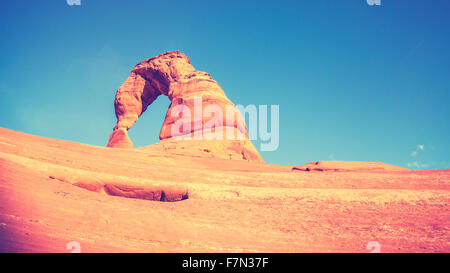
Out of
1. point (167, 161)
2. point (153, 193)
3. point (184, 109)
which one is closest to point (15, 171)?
point (153, 193)

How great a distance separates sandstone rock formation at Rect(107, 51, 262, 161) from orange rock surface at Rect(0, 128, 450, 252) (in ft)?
49.1

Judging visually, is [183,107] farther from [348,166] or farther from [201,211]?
[201,211]

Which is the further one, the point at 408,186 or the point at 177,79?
the point at 177,79

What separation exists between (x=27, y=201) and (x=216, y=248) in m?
4.82

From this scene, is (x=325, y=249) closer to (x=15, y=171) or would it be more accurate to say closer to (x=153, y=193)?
(x=153, y=193)

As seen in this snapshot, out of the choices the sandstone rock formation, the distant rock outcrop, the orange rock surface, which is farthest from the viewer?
the sandstone rock formation

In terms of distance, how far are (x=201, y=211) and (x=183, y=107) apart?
27074 mm

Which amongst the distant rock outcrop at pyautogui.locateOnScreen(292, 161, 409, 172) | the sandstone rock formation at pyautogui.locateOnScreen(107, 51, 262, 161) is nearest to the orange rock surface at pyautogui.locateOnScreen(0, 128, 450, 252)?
the distant rock outcrop at pyautogui.locateOnScreen(292, 161, 409, 172)

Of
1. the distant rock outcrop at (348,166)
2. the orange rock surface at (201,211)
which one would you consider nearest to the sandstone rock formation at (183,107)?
the distant rock outcrop at (348,166)

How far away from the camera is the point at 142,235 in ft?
21.6

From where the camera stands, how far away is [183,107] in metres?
35.6

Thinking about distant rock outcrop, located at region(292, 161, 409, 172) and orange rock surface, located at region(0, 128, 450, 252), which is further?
distant rock outcrop, located at region(292, 161, 409, 172)

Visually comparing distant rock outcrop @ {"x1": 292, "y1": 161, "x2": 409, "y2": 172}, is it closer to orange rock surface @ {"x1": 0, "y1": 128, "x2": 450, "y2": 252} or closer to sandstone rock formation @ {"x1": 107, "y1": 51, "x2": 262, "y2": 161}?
orange rock surface @ {"x1": 0, "y1": 128, "x2": 450, "y2": 252}

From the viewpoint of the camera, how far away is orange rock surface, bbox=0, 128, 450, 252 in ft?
19.9
